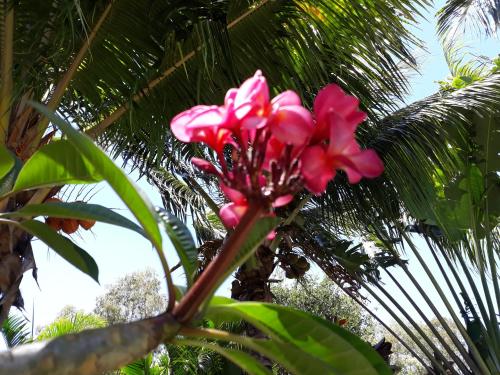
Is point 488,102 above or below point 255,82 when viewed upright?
above

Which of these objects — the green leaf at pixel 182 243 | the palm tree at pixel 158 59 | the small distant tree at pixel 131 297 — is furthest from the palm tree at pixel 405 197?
the small distant tree at pixel 131 297

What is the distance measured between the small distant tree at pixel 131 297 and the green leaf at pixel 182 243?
2108cm

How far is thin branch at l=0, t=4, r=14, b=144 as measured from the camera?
2074mm

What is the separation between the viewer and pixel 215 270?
583 mm

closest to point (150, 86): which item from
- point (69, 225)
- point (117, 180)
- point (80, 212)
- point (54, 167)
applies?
point (69, 225)

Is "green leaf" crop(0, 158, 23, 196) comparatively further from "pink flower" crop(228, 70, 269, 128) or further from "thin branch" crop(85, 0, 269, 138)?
"thin branch" crop(85, 0, 269, 138)

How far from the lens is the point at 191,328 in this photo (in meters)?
0.61

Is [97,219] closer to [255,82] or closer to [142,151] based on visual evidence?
[255,82]

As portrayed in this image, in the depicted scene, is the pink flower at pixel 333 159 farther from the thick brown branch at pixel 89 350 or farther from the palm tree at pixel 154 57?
the palm tree at pixel 154 57

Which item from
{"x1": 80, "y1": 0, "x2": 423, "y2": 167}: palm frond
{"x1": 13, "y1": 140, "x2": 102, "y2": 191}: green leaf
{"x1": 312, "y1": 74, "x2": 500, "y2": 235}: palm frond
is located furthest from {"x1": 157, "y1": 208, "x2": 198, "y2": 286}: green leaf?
{"x1": 312, "y1": 74, "x2": 500, "y2": 235}: palm frond

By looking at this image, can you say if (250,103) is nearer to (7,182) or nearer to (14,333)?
(7,182)

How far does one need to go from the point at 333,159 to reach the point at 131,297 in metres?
22.9

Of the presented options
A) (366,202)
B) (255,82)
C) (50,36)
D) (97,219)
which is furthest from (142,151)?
A: (255,82)

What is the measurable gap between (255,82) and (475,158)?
4850 mm
